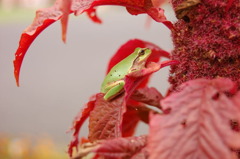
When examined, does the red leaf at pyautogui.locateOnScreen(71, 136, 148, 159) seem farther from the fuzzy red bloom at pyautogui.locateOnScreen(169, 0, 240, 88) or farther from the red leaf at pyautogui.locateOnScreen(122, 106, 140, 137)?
the red leaf at pyautogui.locateOnScreen(122, 106, 140, 137)

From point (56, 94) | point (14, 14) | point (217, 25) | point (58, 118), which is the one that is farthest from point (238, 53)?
point (14, 14)

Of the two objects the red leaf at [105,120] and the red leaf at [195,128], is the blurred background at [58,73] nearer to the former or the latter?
the red leaf at [105,120]

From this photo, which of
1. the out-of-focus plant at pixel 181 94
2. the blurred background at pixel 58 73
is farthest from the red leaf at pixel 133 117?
the blurred background at pixel 58 73

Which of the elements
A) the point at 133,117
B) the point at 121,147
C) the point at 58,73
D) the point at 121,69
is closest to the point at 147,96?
the point at 133,117

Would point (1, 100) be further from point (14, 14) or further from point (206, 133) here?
point (206, 133)

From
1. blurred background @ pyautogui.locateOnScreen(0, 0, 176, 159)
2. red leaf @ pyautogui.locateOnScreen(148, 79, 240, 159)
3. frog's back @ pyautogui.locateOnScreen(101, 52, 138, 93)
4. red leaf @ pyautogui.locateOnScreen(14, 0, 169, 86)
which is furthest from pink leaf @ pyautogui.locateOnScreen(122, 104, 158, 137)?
blurred background @ pyautogui.locateOnScreen(0, 0, 176, 159)

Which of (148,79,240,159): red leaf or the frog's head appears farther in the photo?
the frog's head

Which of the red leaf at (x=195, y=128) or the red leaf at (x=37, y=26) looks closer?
the red leaf at (x=195, y=128)
